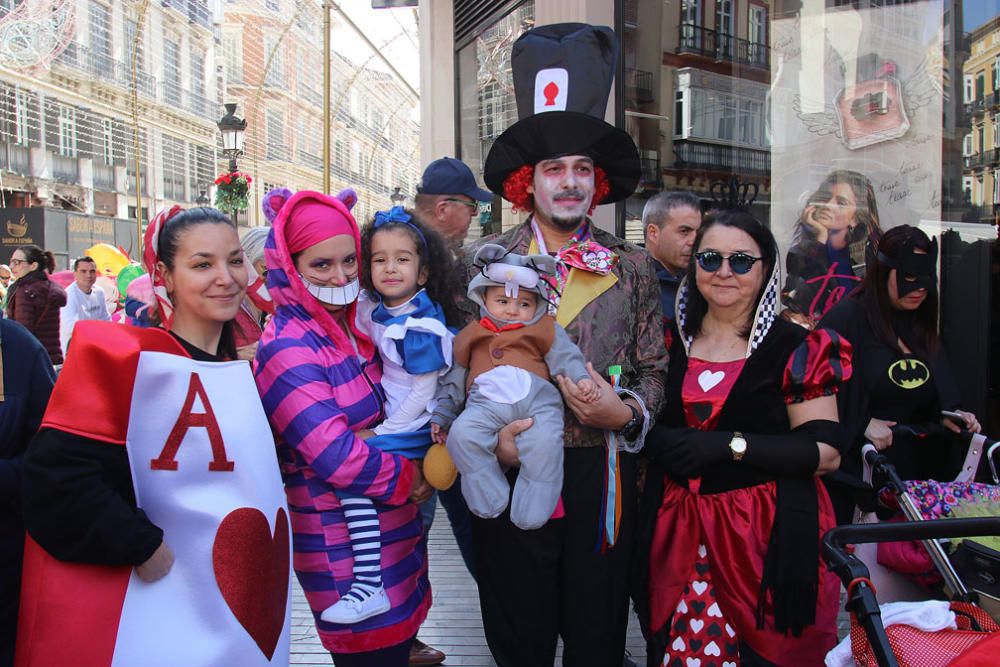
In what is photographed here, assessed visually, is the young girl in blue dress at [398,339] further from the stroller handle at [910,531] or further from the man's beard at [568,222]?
the stroller handle at [910,531]

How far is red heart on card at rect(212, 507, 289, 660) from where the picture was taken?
6.05 feet

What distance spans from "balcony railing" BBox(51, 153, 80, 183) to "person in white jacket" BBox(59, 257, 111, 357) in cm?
1517

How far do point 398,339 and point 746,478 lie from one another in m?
1.25

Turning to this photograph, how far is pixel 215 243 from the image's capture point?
2.12m

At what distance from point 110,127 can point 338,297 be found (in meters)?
22.1

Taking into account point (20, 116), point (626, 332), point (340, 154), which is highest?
point (340, 154)

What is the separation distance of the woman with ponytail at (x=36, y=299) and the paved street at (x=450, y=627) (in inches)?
217

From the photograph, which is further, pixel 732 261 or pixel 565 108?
pixel 565 108

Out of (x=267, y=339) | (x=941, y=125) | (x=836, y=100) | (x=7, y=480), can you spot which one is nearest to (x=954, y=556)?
(x=267, y=339)

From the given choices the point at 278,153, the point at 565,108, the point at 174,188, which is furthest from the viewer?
the point at 278,153

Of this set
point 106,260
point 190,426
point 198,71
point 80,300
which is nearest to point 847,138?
point 190,426

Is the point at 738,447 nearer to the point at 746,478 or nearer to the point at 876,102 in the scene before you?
the point at 746,478

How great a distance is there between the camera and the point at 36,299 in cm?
844

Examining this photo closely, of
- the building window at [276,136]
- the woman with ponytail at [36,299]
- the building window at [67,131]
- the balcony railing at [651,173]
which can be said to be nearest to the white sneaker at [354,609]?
the balcony railing at [651,173]
